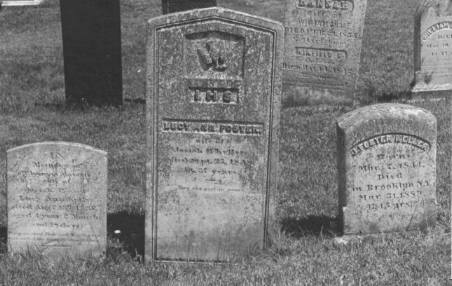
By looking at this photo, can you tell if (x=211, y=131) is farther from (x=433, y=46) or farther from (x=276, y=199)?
(x=433, y=46)

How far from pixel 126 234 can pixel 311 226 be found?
1436 mm

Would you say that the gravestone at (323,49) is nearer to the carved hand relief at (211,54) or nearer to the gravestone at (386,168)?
the gravestone at (386,168)

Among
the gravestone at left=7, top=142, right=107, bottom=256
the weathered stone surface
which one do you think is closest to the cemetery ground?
the gravestone at left=7, top=142, right=107, bottom=256

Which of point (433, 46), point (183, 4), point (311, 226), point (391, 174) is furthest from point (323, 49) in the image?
point (391, 174)

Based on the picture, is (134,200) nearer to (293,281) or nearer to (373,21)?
(293,281)

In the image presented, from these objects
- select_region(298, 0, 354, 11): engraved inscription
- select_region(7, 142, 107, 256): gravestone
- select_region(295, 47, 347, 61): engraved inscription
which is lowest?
select_region(7, 142, 107, 256): gravestone

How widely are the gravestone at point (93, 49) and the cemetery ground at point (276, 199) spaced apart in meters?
0.30

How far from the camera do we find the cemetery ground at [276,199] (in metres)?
Answer: 5.95

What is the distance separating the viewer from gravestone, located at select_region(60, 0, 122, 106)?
1173cm

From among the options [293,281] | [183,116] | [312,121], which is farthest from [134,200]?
[312,121]

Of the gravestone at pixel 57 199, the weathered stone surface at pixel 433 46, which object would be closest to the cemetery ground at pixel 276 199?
the gravestone at pixel 57 199

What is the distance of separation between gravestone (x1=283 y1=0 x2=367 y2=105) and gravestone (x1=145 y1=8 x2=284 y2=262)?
5795 mm

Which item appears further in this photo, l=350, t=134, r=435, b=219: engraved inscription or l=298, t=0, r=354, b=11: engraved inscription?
l=298, t=0, r=354, b=11: engraved inscription

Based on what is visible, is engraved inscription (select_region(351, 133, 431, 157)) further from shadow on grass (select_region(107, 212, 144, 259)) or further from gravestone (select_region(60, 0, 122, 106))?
gravestone (select_region(60, 0, 122, 106))
